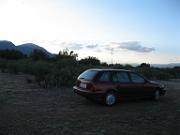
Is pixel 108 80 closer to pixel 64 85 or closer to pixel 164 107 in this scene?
pixel 164 107

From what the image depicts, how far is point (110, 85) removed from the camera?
12477 mm

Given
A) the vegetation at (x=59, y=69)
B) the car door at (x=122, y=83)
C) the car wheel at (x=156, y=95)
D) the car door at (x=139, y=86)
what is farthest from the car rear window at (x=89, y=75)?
the vegetation at (x=59, y=69)

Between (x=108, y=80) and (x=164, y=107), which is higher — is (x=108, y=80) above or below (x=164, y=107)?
above

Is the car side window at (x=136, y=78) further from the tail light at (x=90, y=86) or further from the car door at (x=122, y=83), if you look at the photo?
the tail light at (x=90, y=86)

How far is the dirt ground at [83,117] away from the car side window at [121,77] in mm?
1048

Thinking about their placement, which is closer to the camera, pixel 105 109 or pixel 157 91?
pixel 105 109

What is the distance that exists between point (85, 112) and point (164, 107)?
3546 millimetres

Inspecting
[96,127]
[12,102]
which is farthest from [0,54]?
[96,127]

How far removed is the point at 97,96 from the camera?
12.1 m

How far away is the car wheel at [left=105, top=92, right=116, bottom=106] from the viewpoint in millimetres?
12359

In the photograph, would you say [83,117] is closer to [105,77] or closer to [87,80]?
[87,80]

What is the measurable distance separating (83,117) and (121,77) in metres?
3.70

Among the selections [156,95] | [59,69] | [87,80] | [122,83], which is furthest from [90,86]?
[59,69]

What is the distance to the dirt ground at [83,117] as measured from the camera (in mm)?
8312
